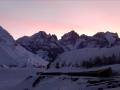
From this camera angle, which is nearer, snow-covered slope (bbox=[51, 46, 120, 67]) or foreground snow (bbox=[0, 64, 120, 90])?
foreground snow (bbox=[0, 64, 120, 90])

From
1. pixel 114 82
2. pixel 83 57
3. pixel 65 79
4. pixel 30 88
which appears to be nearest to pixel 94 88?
pixel 114 82

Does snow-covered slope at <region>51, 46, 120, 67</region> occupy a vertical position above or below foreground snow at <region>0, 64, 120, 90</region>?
above

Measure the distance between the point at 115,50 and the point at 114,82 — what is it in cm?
1313

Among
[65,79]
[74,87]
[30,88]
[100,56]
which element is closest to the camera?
[74,87]

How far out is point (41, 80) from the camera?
46.8m

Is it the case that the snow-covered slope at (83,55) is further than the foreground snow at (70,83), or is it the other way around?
the snow-covered slope at (83,55)

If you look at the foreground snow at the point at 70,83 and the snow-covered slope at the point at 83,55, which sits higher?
the snow-covered slope at the point at 83,55

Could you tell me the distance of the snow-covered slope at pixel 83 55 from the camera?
49.1 meters

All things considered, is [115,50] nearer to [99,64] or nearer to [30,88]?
[99,64]

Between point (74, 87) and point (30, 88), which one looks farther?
point (30, 88)

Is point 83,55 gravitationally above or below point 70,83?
above

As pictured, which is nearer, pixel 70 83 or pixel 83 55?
pixel 70 83

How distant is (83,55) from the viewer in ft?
169

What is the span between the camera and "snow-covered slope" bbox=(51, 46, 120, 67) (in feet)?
161
